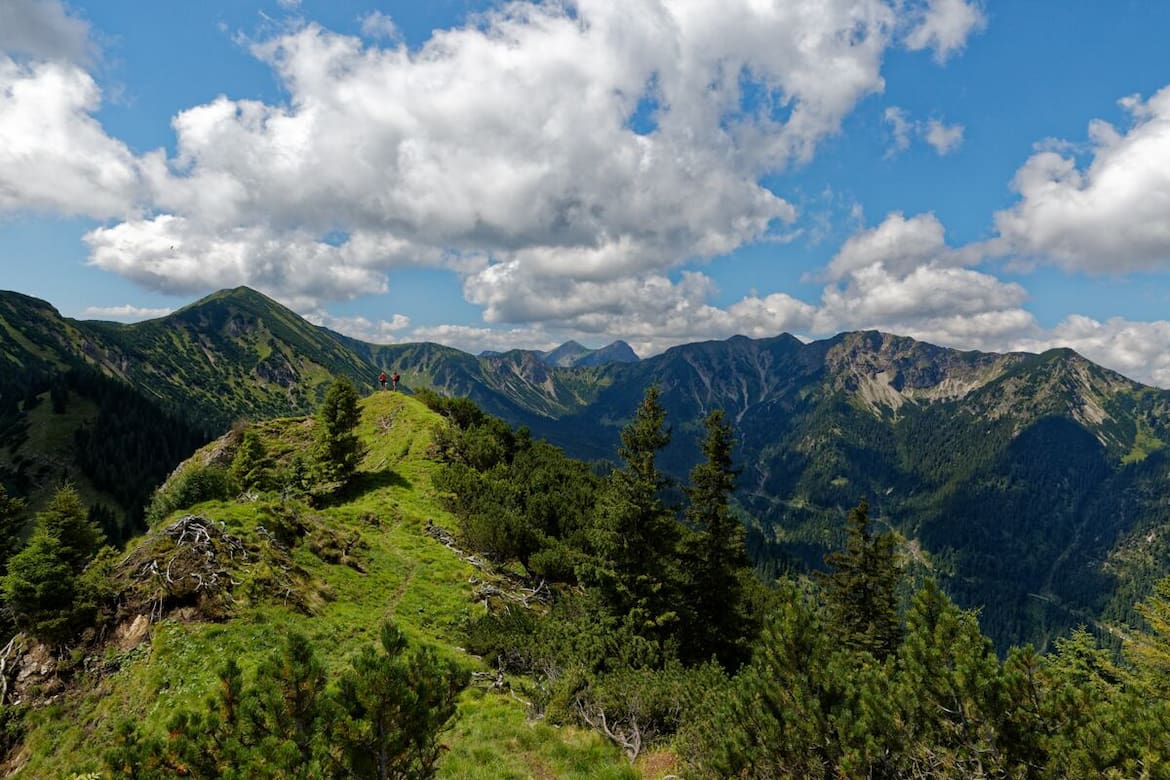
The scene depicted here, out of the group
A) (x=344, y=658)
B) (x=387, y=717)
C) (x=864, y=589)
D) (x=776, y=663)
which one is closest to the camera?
(x=387, y=717)

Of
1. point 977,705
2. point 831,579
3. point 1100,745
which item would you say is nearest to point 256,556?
point 977,705

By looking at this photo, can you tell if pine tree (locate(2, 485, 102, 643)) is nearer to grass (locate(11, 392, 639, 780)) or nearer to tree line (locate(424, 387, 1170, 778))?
grass (locate(11, 392, 639, 780))

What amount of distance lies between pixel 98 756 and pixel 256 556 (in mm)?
11392

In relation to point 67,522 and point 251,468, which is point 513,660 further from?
point 251,468

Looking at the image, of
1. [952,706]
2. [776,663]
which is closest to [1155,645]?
Answer: [952,706]

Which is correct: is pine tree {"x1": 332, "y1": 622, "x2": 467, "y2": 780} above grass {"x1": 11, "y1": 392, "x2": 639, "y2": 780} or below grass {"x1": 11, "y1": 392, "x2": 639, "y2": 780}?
above

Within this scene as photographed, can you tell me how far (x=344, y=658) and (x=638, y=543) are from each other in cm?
1551

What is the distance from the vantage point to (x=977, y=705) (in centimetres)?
1137

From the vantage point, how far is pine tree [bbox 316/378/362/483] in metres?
49.7

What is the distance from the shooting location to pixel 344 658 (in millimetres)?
21531

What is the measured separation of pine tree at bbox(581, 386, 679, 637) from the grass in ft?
26.5

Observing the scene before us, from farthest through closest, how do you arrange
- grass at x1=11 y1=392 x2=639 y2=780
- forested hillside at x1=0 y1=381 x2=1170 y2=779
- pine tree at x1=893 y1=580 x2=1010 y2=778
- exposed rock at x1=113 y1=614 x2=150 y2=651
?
exposed rock at x1=113 y1=614 x2=150 y2=651 < grass at x1=11 y1=392 x2=639 y2=780 < pine tree at x1=893 y1=580 x2=1010 y2=778 < forested hillside at x1=0 y1=381 x2=1170 y2=779

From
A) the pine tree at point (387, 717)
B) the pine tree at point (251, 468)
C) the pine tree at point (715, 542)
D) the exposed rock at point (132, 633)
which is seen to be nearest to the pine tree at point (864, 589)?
the pine tree at point (715, 542)

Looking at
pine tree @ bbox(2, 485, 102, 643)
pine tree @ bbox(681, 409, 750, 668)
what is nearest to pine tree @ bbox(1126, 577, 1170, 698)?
pine tree @ bbox(681, 409, 750, 668)
